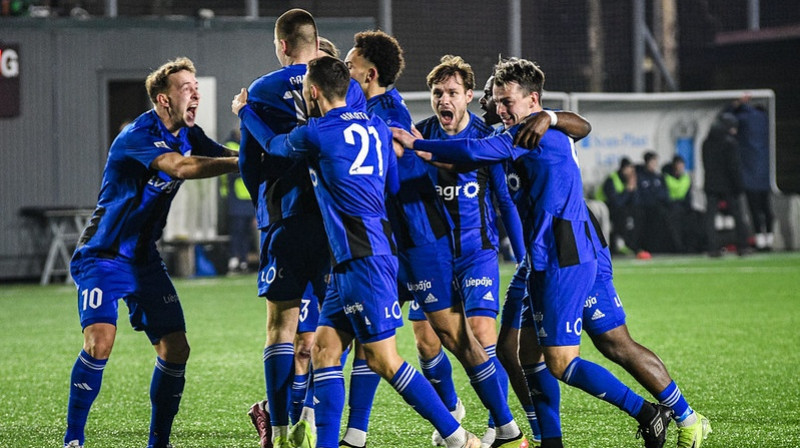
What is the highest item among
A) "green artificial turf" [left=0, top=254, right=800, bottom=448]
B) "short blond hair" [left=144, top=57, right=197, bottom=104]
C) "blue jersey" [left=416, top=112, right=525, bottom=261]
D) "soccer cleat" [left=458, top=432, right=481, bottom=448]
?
"short blond hair" [left=144, top=57, right=197, bottom=104]

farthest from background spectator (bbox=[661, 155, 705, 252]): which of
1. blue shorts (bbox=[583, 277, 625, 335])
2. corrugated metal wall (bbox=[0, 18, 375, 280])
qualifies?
Answer: blue shorts (bbox=[583, 277, 625, 335])

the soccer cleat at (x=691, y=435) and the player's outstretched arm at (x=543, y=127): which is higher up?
the player's outstretched arm at (x=543, y=127)

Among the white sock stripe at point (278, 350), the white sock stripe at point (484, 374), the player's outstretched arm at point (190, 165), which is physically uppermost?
the player's outstretched arm at point (190, 165)

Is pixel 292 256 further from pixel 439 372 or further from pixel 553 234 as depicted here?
pixel 553 234

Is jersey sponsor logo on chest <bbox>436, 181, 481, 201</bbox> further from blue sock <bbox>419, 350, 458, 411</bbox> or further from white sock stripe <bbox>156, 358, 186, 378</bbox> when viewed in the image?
white sock stripe <bbox>156, 358, 186, 378</bbox>

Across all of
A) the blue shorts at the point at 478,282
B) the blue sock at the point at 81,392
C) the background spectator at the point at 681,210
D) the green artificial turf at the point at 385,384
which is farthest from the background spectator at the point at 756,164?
the blue sock at the point at 81,392

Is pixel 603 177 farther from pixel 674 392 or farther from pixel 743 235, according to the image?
pixel 674 392

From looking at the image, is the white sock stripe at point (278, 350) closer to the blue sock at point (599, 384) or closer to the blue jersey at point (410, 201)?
the blue jersey at point (410, 201)

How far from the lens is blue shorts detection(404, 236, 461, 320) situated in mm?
5719

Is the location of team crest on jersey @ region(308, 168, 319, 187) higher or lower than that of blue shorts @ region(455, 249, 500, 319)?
higher

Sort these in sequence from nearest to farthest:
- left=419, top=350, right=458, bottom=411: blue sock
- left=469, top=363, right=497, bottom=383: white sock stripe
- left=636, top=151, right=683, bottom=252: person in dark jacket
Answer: left=469, top=363, right=497, bottom=383: white sock stripe → left=419, top=350, right=458, bottom=411: blue sock → left=636, top=151, right=683, bottom=252: person in dark jacket

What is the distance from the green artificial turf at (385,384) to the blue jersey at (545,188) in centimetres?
110

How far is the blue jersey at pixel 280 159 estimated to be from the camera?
5.48 meters

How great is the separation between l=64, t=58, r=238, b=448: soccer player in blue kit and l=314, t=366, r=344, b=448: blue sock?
874 millimetres
